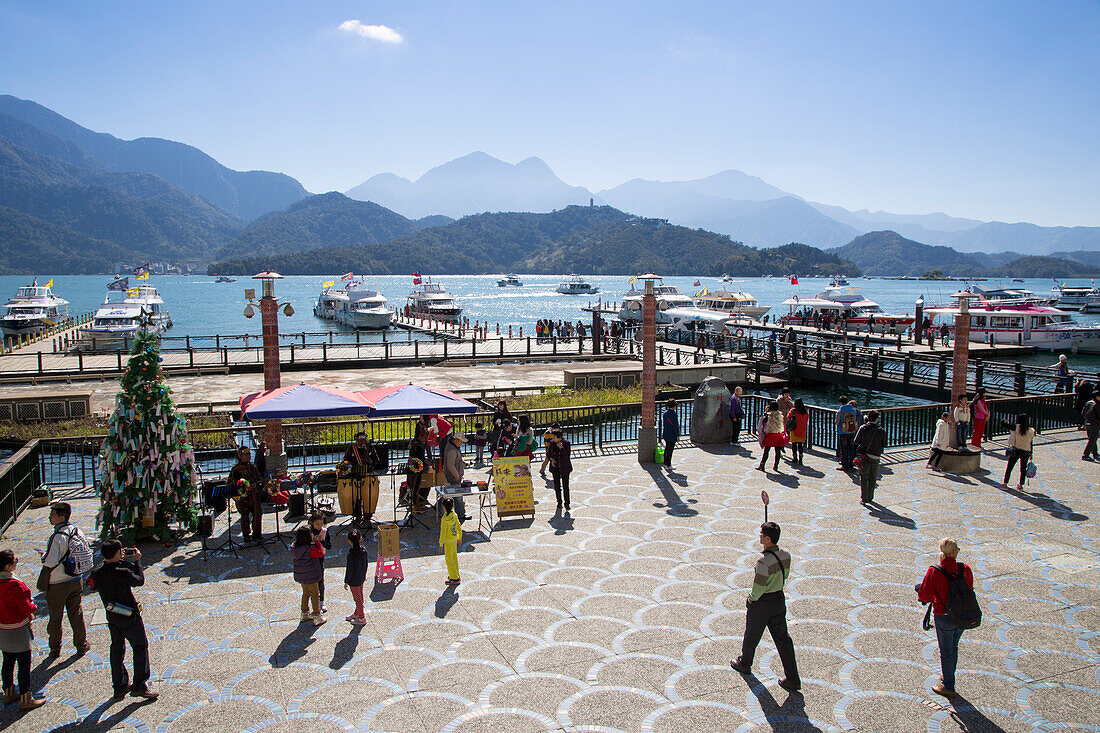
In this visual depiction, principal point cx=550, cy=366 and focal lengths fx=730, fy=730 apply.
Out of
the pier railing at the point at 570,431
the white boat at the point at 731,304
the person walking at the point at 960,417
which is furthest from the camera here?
the white boat at the point at 731,304

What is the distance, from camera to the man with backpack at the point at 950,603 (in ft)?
21.4

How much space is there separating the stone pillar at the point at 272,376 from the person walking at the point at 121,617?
6.90 m

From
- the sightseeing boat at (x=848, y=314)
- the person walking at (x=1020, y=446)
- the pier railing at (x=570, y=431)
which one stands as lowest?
the pier railing at (x=570, y=431)

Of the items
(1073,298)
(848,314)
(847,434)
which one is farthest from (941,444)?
(1073,298)

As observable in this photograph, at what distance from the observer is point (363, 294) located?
72375 mm

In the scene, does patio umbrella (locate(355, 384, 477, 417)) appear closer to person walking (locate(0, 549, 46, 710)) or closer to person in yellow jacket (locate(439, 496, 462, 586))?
person in yellow jacket (locate(439, 496, 462, 586))

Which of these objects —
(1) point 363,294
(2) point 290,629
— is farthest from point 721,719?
(1) point 363,294

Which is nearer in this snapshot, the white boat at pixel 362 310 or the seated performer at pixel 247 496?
the seated performer at pixel 247 496

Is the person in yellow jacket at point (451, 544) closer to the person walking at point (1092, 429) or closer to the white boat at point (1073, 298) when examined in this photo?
the person walking at point (1092, 429)

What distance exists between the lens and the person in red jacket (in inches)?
259

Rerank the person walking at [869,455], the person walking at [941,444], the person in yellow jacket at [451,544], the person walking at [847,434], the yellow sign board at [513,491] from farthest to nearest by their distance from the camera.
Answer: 1. the person walking at [847,434]
2. the person walking at [941,444]
3. the person walking at [869,455]
4. the yellow sign board at [513,491]
5. the person in yellow jacket at [451,544]

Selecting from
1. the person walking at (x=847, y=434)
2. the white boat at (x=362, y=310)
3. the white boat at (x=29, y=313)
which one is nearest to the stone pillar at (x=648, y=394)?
the person walking at (x=847, y=434)

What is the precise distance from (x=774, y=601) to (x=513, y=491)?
20.6 ft

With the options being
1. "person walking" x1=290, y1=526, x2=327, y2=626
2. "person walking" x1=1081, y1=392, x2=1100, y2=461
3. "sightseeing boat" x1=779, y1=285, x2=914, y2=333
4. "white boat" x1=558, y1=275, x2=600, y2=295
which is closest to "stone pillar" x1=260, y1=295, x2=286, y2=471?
"person walking" x1=290, y1=526, x2=327, y2=626
